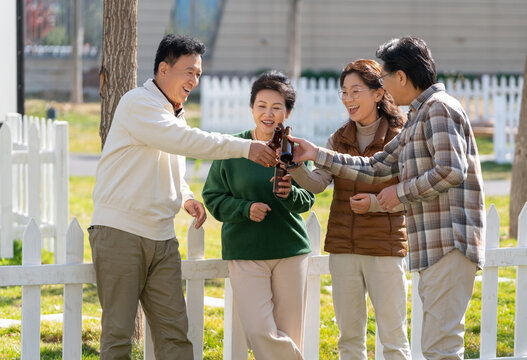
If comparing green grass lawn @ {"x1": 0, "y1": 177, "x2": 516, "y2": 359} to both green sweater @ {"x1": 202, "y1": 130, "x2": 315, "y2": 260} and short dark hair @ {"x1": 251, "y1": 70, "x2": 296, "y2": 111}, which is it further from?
short dark hair @ {"x1": 251, "y1": 70, "x2": 296, "y2": 111}

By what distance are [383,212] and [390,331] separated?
59cm

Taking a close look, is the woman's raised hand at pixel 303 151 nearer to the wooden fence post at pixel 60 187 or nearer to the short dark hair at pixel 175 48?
the short dark hair at pixel 175 48

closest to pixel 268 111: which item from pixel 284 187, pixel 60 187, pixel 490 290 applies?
pixel 284 187

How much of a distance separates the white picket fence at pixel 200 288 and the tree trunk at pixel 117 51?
104 centimetres

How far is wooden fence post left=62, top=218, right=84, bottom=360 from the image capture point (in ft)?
12.9

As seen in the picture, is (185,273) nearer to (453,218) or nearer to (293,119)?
(453,218)

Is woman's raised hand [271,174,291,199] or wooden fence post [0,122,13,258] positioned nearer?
woman's raised hand [271,174,291,199]

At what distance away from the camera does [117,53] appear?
482 centimetres

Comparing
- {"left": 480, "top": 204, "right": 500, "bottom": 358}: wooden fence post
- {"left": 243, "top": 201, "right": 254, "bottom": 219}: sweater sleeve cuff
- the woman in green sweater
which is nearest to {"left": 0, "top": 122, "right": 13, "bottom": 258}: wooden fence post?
the woman in green sweater

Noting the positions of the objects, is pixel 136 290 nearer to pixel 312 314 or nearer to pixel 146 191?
pixel 146 191

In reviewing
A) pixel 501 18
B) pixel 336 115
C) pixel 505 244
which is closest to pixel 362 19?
pixel 501 18

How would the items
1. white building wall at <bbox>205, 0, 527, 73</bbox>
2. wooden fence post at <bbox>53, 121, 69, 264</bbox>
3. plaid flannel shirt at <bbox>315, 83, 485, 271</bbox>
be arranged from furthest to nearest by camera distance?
white building wall at <bbox>205, 0, 527, 73</bbox>
wooden fence post at <bbox>53, 121, 69, 264</bbox>
plaid flannel shirt at <bbox>315, 83, 485, 271</bbox>

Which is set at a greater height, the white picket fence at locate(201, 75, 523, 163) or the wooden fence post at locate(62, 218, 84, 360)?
the white picket fence at locate(201, 75, 523, 163)

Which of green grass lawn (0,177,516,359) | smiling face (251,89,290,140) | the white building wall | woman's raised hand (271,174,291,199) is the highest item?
the white building wall
